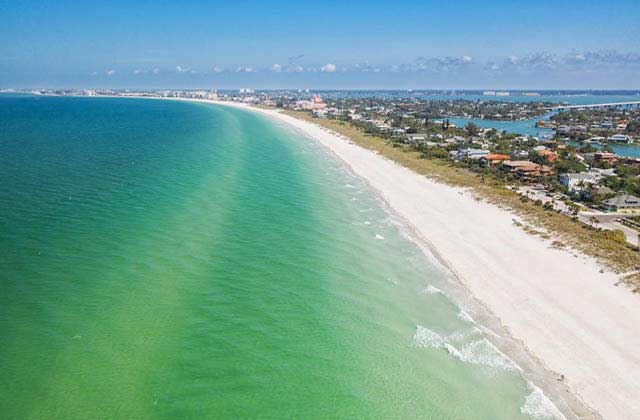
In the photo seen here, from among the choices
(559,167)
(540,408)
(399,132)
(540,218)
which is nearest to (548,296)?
(540,408)

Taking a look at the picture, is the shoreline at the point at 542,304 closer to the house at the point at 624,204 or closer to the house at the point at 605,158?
the house at the point at 624,204

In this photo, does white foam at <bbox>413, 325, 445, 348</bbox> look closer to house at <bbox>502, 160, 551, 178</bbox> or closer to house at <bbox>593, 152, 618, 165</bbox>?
house at <bbox>502, 160, 551, 178</bbox>

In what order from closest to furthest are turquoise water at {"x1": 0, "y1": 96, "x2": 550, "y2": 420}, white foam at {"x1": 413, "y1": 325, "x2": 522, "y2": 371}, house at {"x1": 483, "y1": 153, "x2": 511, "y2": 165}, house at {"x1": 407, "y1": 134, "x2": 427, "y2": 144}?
turquoise water at {"x1": 0, "y1": 96, "x2": 550, "y2": 420}, white foam at {"x1": 413, "y1": 325, "x2": 522, "y2": 371}, house at {"x1": 483, "y1": 153, "x2": 511, "y2": 165}, house at {"x1": 407, "y1": 134, "x2": 427, "y2": 144}

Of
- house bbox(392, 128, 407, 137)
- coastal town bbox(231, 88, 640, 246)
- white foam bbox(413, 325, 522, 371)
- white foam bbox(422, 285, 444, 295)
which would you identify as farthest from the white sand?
house bbox(392, 128, 407, 137)

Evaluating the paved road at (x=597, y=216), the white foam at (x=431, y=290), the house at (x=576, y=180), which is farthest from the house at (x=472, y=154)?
the white foam at (x=431, y=290)

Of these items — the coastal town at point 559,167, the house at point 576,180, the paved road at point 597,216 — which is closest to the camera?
the paved road at point 597,216

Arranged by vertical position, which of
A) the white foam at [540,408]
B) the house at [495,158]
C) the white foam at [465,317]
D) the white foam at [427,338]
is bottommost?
the white foam at [540,408]

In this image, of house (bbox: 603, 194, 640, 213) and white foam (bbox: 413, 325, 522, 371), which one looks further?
house (bbox: 603, 194, 640, 213)

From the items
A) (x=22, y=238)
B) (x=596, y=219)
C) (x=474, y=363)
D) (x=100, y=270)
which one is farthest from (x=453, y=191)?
(x=22, y=238)
